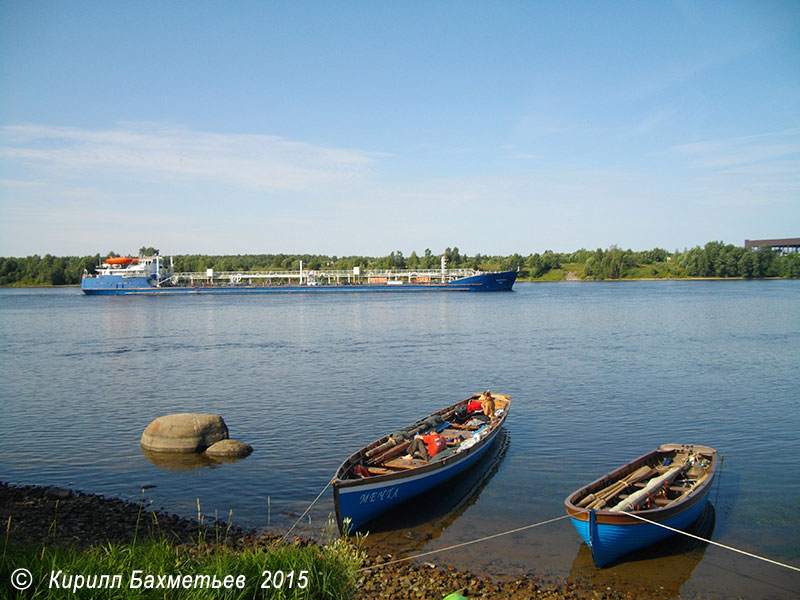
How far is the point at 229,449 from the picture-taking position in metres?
20.6

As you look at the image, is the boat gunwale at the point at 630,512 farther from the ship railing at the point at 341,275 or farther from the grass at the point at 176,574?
the ship railing at the point at 341,275

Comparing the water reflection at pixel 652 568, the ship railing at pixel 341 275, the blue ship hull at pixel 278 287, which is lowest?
the water reflection at pixel 652 568

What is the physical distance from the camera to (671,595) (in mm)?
11758

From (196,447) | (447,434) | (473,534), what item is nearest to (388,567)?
(473,534)

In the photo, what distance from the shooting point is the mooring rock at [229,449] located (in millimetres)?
20594

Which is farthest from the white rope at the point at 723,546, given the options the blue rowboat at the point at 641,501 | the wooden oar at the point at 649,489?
the wooden oar at the point at 649,489

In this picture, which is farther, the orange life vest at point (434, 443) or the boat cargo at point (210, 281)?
the boat cargo at point (210, 281)

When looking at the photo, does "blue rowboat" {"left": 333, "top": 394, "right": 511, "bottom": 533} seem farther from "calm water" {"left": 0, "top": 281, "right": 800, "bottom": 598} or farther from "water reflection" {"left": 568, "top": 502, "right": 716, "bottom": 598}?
"water reflection" {"left": 568, "top": 502, "right": 716, "bottom": 598}

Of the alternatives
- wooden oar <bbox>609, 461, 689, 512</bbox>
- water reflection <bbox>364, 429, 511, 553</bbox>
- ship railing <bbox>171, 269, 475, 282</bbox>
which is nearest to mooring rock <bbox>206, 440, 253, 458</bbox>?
water reflection <bbox>364, 429, 511, 553</bbox>

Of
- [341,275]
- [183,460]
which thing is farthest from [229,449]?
[341,275]

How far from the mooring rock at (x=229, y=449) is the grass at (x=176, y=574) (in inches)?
421

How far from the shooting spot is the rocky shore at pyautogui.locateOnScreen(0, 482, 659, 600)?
449 inches

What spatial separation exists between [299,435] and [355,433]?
211 centimetres

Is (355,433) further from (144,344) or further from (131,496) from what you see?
(144,344)
